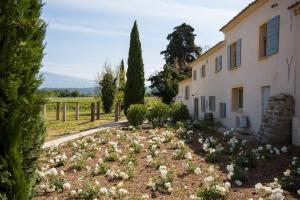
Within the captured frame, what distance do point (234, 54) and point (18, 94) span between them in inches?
665

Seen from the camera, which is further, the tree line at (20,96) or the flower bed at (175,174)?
the flower bed at (175,174)

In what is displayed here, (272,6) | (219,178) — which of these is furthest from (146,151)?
(272,6)

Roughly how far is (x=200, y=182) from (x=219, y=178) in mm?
454

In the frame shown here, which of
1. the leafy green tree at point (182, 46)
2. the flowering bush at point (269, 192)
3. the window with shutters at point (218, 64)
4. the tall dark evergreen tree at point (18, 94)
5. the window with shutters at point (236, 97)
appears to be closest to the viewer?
the tall dark evergreen tree at point (18, 94)

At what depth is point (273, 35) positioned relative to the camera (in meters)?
14.3

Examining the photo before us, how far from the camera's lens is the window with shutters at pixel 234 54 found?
19141 mm

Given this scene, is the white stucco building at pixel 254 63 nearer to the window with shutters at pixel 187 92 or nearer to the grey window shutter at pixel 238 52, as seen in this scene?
the grey window shutter at pixel 238 52

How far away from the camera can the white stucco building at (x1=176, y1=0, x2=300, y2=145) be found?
42.3 feet

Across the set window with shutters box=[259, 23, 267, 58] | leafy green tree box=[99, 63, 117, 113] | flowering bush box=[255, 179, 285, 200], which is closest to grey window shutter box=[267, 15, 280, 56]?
window with shutters box=[259, 23, 267, 58]

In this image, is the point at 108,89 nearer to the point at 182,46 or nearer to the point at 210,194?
the point at 182,46

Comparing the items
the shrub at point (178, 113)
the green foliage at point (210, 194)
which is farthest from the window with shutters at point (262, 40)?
the shrub at point (178, 113)

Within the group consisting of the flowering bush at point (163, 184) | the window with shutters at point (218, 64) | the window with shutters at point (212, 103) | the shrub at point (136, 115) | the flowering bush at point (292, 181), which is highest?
the window with shutters at point (218, 64)

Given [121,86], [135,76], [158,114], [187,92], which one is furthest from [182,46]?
[158,114]

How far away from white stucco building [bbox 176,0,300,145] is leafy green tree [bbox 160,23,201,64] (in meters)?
32.2
